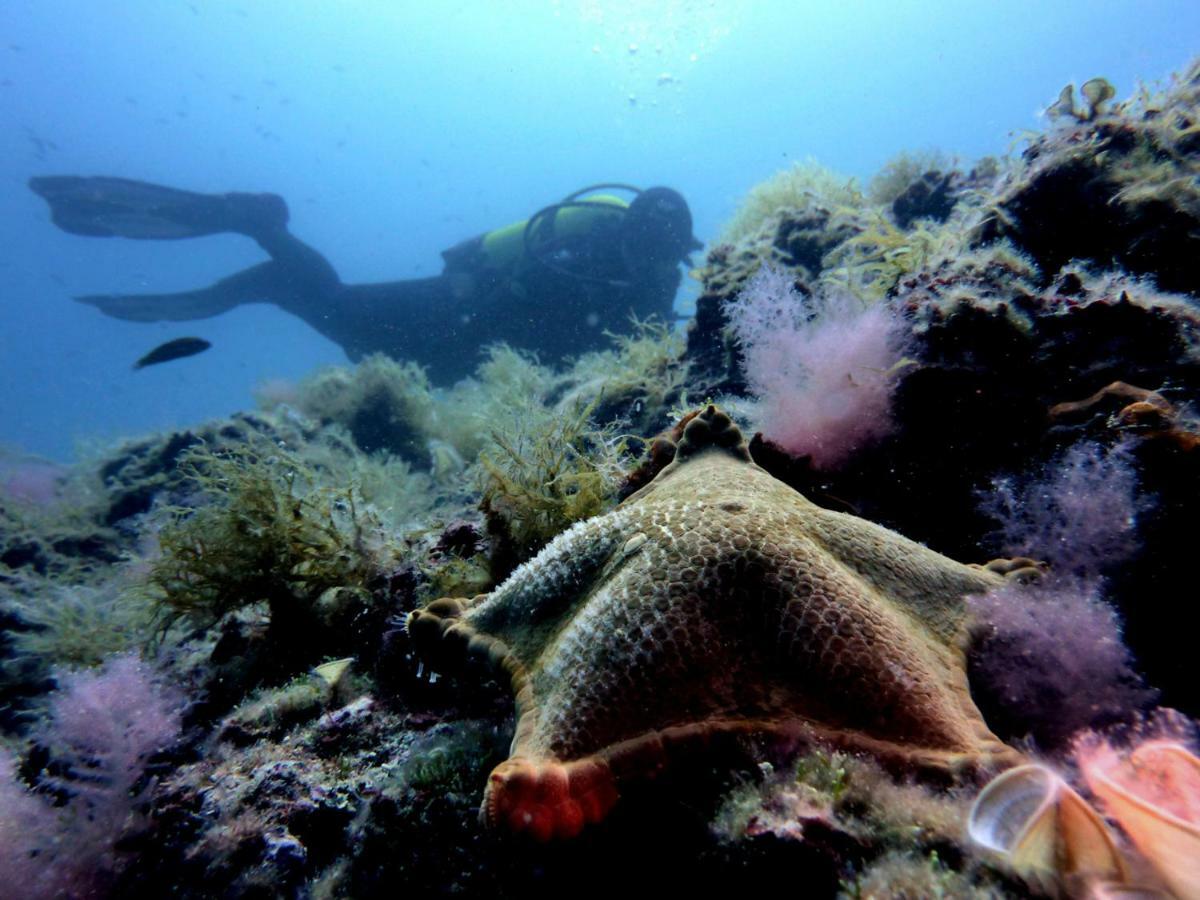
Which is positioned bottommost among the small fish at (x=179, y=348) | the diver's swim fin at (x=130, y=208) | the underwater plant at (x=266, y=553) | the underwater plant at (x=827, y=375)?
the underwater plant at (x=266, y=553)

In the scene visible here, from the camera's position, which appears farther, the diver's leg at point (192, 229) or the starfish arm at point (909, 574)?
the diver's leg at point (192, 229)

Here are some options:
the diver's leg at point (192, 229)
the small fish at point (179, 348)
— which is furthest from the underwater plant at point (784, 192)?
the diver's leg at point (192, 229)

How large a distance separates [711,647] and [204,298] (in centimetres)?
2630

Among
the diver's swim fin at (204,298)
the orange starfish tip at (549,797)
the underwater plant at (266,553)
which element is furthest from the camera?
the diver's swim fin at (204,298)

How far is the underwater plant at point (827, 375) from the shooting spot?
3480 mm

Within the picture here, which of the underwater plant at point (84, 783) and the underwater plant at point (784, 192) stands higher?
the underwater plant at point (784, 192)

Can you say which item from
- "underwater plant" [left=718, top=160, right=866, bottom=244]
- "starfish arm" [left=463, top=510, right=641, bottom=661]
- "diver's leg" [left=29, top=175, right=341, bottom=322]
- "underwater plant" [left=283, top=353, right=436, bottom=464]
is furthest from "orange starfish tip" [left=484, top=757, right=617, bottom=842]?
"diver's leg" [left=29, top=175, right=341, bottom=322]

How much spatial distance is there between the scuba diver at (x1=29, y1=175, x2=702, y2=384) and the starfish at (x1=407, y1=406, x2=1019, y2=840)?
13617 mm

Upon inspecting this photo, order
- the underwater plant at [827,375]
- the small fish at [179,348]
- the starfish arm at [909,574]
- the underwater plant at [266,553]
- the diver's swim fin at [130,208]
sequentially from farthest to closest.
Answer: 1. the diver's swim fin at [130,208]
2. the small fish at [179,348]
3. the underwater plant at [266,553]
4. the underwater plant at [827,375]
5. the starfish arm at [909,574]

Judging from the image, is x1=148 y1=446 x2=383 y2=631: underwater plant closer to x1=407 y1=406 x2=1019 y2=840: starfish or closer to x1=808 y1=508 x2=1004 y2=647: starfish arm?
x1=407 y1=406 x2=1019 y2=840: starfish

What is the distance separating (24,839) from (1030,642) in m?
4.99

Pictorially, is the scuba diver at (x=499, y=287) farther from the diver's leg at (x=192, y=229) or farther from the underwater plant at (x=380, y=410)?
the underwater plant at (x=380, y=410)

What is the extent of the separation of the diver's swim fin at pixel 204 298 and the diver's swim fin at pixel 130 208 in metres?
3.02

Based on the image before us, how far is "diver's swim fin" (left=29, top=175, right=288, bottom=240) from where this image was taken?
22891mm
